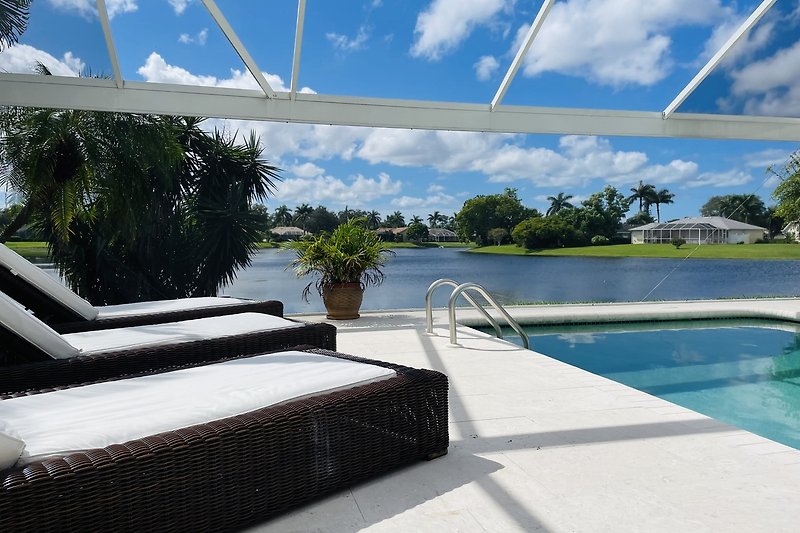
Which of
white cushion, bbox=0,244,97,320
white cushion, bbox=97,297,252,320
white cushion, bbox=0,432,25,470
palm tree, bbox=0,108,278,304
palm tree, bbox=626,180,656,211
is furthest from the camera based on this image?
palm tree, bbox=626,180,656,211

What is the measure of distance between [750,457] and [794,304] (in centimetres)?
706

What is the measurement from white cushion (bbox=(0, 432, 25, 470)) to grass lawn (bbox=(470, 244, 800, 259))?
10.1m

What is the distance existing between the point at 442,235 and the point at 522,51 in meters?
6.28

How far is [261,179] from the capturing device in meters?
9.16

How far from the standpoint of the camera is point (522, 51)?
5629 mm

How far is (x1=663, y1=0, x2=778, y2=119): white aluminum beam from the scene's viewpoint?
5.61 m

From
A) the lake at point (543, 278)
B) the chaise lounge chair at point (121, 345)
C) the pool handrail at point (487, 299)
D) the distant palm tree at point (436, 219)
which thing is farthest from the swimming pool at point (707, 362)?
the distant palm tree at point (436, 219)

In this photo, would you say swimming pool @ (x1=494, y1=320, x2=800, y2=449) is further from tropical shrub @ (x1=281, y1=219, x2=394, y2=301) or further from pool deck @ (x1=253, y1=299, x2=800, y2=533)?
tropical shrub @ (x1=281, y1=219, x2=394, y2=301)

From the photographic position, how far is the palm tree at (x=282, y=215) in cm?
927

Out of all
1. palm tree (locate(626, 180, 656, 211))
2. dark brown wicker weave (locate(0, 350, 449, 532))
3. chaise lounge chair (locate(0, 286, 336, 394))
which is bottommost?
dark brown wicker weave (locate(0, 350, 449, 532))

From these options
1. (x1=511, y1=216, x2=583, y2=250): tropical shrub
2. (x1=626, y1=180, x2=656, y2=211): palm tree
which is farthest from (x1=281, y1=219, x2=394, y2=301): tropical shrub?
(x1=626, y1=180, x2=656, y2=211): palm tree

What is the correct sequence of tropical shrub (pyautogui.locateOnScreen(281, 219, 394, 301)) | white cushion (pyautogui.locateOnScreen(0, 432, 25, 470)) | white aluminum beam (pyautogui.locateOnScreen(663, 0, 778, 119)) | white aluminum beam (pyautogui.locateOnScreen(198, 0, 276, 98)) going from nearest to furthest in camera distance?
white cushion (pyautogui.locateOnScreen(0, 432, 25, 470)), white aluminum beam (pyautogui.locateOnScreen(198, 0, 276, 98)), white aluminum beam (pyautogui.locateOnScreen(663, 0, 778, 119)), tropical shrub (pyautogui.locateOnScreen(281, 219, 394, 301))

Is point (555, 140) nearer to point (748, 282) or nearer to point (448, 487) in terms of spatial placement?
point (748, 282)

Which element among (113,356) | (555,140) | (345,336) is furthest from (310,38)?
(555,140)
